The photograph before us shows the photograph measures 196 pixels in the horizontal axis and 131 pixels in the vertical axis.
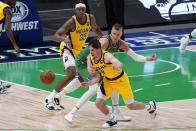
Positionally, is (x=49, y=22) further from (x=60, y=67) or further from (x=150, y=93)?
(x=150, y=93)

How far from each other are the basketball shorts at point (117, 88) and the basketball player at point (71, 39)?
1.23 m

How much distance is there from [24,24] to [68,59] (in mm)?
6908

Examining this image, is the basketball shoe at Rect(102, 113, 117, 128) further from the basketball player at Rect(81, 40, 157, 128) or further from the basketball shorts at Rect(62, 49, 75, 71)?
the basketball shorts at Rect(62, 49, 75, 71)

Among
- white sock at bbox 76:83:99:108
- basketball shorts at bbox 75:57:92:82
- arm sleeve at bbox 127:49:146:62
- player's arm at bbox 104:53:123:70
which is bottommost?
white sock at bbox 76:83:99:108

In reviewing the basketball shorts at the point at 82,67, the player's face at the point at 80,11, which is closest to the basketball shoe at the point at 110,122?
the basketball shorts at the point at 82,67

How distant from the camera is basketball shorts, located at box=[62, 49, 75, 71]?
8.90 m

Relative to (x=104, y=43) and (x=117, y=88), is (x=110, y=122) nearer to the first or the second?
(x=117, y=88)

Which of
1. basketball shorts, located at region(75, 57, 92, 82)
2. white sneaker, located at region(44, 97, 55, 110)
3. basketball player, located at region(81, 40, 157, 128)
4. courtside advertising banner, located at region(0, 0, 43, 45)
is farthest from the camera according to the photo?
courtside advertising banner, located at region(0, 0, 43, 45)

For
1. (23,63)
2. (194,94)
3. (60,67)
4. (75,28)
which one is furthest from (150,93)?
(23,63)

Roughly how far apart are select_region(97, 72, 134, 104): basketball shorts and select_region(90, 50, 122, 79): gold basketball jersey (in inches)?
3.5

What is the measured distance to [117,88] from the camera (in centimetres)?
773

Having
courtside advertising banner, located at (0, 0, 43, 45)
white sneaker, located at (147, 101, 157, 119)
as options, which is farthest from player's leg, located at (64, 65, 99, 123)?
courtside advertising banner, located at (0, 0, 43, 45)

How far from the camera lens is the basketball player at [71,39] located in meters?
8.87

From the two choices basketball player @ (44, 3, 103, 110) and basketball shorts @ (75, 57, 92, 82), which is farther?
basketball player @ (44, 3, 103, 110)
